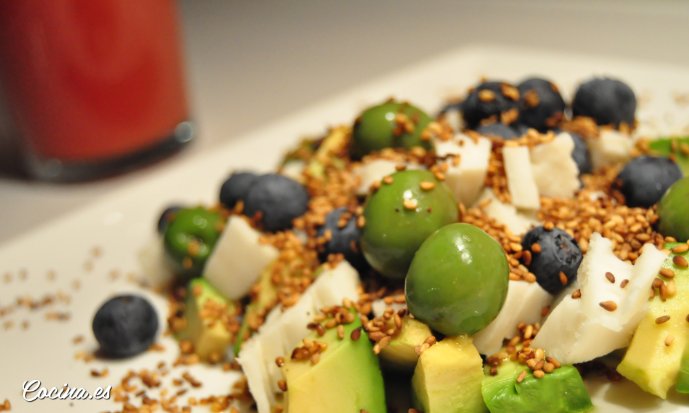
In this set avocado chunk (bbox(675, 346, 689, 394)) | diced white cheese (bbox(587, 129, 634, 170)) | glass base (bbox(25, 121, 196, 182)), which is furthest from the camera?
glass base (bbox(25, 121, 196, 182))

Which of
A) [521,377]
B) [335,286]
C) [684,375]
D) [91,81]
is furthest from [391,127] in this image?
[91,81]

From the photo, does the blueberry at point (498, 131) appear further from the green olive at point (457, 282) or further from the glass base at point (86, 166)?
the glass base at point (86, 166)

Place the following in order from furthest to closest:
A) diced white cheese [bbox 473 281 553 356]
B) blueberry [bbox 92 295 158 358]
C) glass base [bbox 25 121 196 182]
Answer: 1. glass base [bbox 25 121 196 182]
2. blueberry [bbox 92 295 158 358]
3. diced white cheese [bbox 473 281 553 356]

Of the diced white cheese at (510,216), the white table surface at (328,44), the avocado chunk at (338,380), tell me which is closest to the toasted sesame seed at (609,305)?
the diced white cheese at (510,216)

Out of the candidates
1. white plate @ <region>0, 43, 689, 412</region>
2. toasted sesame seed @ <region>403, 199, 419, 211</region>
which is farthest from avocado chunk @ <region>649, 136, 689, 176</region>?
toasted sesame seed @ <region>403, 199, 419, 211</region>

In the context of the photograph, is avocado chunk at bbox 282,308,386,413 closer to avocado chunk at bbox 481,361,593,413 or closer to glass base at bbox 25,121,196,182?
avocado chunk at bbox 481,361,593,413

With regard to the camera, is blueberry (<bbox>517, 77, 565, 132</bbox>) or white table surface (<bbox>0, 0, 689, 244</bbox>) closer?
blueberry (<bbox>517, 77, 565, 132</bbox>)
